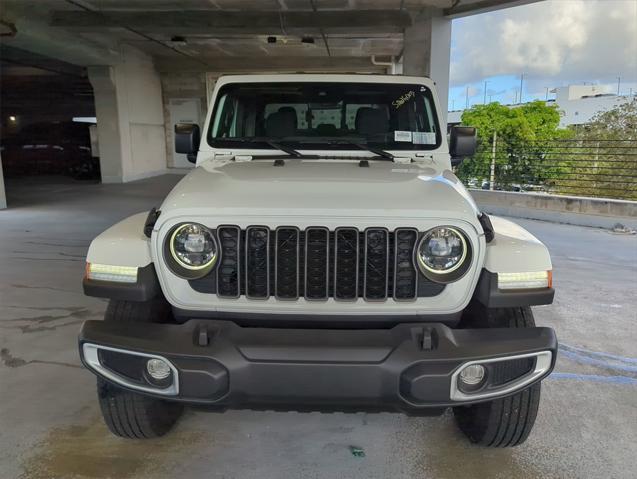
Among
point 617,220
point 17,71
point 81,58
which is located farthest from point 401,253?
point 17,71

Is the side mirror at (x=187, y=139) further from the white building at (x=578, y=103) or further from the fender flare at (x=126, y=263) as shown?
the white building at (x=578, y=103)

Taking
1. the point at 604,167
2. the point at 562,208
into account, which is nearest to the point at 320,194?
the point at 562,208

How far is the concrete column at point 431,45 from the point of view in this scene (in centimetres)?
1118

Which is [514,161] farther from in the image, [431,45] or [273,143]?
[273,143]

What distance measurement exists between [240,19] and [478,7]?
5.05m

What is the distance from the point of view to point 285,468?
240 centimetres

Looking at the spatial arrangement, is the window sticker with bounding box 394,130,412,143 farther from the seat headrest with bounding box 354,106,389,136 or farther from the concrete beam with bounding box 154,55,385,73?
the concrete beam with bounding box 154,55,385,73

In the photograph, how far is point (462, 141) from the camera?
3.35 m

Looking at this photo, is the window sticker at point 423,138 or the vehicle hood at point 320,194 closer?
the vehicle hood at point 320,194

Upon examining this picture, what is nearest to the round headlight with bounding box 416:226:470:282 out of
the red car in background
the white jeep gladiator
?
the white jeep gladiator

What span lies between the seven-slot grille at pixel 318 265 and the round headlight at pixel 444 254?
0.14ft

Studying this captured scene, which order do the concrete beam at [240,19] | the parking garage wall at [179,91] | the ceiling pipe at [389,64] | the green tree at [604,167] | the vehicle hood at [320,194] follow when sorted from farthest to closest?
the parking garage wall at [179,91], the ceiling pipe at [389,64], the concrete beam at [240,19], the green tree at [604,167], the vehicle hood at [320,194]

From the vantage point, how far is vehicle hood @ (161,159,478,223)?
2041 mm

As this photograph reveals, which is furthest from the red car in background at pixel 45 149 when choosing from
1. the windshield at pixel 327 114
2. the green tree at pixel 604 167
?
the windshield at pixel 327 114
